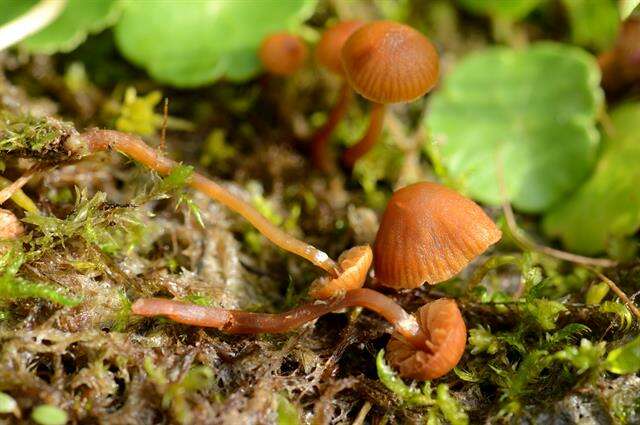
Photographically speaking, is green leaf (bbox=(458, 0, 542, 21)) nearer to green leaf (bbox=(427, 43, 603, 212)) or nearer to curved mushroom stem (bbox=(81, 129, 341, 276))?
green leaf (bbox=(427, 43, 603, 212))

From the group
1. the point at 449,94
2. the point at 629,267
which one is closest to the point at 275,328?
the point at 629,267

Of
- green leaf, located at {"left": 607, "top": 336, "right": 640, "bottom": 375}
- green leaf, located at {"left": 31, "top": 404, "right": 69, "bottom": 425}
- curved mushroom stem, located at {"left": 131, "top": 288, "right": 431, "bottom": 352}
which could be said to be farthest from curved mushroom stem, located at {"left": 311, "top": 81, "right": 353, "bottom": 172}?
green leaf, located at {"left": 31, "top": 404, "right": 69, "bottom": 425}

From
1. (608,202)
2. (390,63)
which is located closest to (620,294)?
(608,202)

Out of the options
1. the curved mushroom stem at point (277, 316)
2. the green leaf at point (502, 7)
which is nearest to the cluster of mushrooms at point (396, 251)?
the curved mushroom stem at point (277, 316)

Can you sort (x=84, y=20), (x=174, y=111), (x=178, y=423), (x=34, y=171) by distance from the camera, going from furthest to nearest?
(x=174, y=111), (x=84, y=20), (x=34, y=171), (x=178, y=423)

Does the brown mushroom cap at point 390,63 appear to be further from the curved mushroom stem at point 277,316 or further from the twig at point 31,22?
the twig at point 31,22

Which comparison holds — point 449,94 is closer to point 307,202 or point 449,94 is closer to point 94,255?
point 307,202
